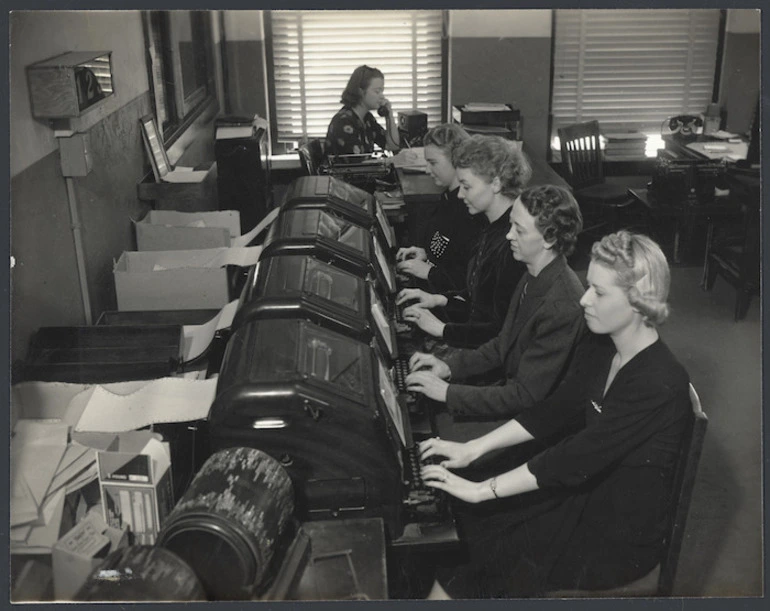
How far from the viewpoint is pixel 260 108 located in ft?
21.0

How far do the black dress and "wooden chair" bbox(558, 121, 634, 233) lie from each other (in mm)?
3688

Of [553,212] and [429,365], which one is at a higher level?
[553,212]

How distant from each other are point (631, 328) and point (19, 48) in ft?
6.82

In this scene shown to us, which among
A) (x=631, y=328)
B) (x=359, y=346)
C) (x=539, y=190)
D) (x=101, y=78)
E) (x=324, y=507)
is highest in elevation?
(x=101, y=78)

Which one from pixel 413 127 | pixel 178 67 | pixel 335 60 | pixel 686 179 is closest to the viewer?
pixel 335 60

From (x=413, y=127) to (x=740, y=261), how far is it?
2426 millimetres

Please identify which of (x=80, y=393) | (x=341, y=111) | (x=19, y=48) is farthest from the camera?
(x=341, y=111)

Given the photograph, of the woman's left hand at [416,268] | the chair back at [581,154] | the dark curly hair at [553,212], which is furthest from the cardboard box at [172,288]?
the chair back at [581,154]

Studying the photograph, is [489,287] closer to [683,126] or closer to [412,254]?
[412,254]

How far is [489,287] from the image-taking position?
3.02 m

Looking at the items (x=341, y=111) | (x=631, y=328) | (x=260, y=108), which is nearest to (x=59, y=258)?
(x=631, y=328)

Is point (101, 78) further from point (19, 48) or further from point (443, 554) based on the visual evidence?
point (443, 554)

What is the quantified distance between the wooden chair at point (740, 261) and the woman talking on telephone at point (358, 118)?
240 centimetres

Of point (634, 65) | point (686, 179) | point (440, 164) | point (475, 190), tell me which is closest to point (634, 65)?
point (634, 65)
